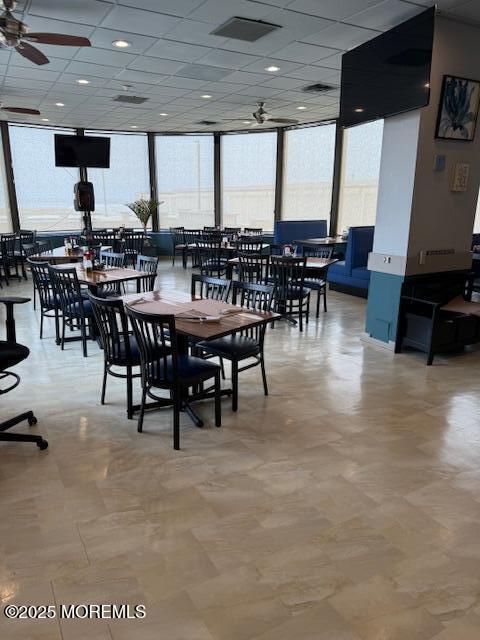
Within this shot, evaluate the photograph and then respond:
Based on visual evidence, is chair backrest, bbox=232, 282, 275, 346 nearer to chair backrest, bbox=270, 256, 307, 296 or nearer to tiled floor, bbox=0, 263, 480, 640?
tiled floor, bbox=0, 263, 480, 640

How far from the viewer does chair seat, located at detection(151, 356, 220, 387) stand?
9.34 ft

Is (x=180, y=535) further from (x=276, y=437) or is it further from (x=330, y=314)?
(x=330, y=314)

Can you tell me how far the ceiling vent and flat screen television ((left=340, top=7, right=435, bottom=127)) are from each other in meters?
0.91

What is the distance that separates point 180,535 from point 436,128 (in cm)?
414

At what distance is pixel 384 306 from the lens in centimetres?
475

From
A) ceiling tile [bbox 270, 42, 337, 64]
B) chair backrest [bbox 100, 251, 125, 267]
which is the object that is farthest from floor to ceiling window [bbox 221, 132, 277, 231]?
chair backrest [bbox 100, 251, 125, 267]

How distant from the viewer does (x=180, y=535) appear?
6.91 feet

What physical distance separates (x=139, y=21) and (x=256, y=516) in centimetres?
453

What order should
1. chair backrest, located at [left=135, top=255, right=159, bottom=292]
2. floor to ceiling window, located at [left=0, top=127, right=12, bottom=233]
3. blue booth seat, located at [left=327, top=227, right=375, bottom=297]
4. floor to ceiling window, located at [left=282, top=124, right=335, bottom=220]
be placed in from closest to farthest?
chair backrest, located at [left=135, top=255, right=159, bottom=292]
blue booth seat, located at [left=327, top=227, right=375, bottom=297]
floor to ceiling window, located at [left=282, top=124, right=335, bottom=220]
floor to ceiling window, located at [left=0, top=127, right=12, bottom=233]

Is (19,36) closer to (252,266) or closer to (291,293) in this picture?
(252,266)

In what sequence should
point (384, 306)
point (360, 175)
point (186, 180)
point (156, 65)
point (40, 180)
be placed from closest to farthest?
point (384, 306) < point (156, 65) < point (360, 175) < point (40, 180) < point (186, 180)

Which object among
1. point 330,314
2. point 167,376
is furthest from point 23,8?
point 330,314

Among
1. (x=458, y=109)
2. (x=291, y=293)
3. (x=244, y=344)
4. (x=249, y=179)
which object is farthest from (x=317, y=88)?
(x=244, y=344)

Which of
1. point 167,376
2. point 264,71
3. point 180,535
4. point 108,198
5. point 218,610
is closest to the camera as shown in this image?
point 218,610
